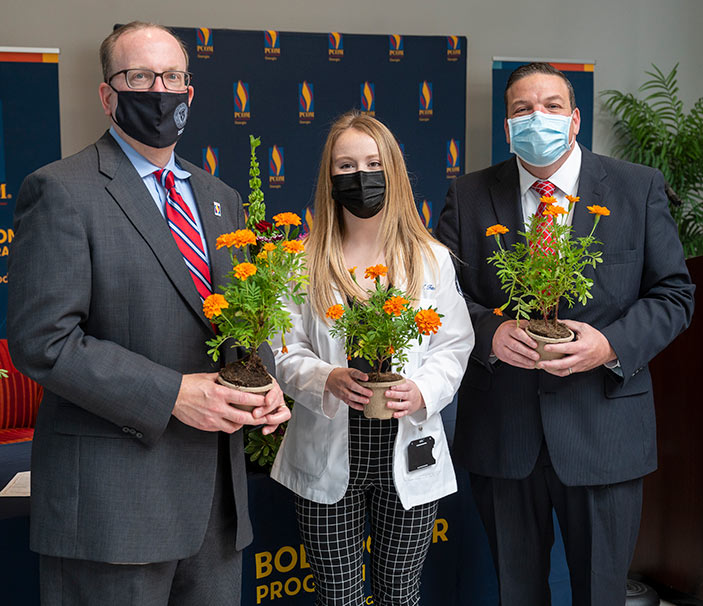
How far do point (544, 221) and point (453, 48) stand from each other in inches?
163

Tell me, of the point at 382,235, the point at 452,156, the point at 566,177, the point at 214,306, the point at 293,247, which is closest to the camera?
the point at 214,306

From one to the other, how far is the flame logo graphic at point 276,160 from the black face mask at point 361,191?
11.2ft

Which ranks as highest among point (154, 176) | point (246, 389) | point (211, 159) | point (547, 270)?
point (211, 159)

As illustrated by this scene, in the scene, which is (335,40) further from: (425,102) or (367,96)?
(425,102)

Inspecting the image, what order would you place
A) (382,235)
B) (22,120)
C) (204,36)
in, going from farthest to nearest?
(204,36), (22,120), (382,235)

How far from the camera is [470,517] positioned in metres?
2.84

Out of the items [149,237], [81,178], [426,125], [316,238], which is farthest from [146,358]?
[426,125]

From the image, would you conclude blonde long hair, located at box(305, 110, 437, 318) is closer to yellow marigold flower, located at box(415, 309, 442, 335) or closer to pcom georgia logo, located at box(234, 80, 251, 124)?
yellow marigold flower, located at box(415, 309, 442, 335)

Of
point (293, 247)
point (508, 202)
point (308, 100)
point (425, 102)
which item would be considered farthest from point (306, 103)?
point (293, 247)

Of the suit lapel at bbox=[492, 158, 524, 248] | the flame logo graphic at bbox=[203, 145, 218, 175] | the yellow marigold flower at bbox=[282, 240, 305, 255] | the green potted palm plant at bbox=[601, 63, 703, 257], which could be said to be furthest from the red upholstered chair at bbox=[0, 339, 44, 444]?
the green potted palm plant at bbox=[601, 63, 703, 257]

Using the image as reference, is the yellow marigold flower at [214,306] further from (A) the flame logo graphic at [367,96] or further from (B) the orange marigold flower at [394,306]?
(A) the flame logo graphic at [367,96]

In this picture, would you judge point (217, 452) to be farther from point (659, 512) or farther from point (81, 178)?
point (659, 512)

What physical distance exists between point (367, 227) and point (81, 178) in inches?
35.1

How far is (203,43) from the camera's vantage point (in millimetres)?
5289
